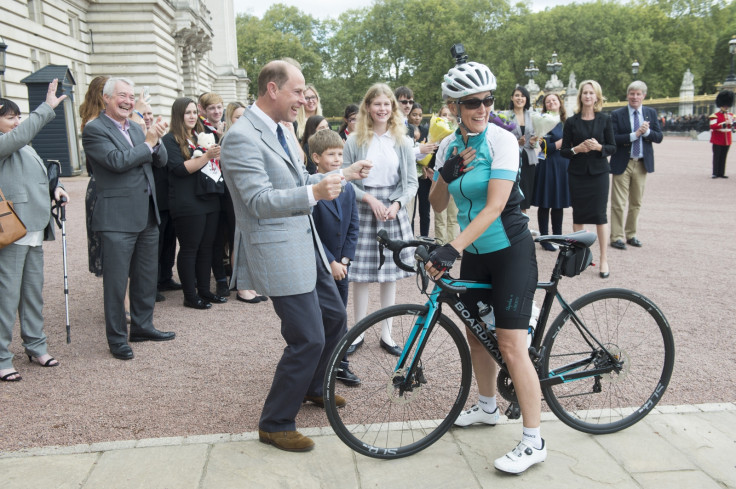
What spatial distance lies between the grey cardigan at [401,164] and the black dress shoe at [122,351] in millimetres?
2192

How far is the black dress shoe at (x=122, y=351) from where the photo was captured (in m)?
5.00

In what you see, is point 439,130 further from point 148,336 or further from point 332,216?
point 148,336

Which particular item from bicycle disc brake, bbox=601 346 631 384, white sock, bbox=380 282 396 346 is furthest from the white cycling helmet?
white sock, bbox=380 282 396 346

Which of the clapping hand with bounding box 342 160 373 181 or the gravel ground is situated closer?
the clapping hand with bounding box 342 160 373 181

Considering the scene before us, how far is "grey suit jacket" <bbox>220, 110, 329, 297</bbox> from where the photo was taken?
307 centimetres

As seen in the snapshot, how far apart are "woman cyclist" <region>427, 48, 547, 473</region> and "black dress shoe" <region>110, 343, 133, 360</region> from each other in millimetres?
2972

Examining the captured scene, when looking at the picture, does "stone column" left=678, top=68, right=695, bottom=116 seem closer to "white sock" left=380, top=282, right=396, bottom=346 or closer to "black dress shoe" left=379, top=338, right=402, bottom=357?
"white sock" left=380, top=282, right=396, bottom=346

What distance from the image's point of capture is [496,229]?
322cm

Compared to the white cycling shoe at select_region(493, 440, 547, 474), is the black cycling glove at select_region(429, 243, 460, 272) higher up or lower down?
higher up

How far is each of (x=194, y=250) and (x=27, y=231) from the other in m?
1.84

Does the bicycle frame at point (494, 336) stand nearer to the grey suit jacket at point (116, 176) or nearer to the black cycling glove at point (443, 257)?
the black cycling glove at point (443, 257)

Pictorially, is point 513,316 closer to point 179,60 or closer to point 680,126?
point 179,60

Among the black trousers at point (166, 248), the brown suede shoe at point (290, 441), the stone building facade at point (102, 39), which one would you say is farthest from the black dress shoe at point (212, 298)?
the stone building facade at point (102, 39)

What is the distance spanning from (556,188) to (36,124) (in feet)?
21.4
